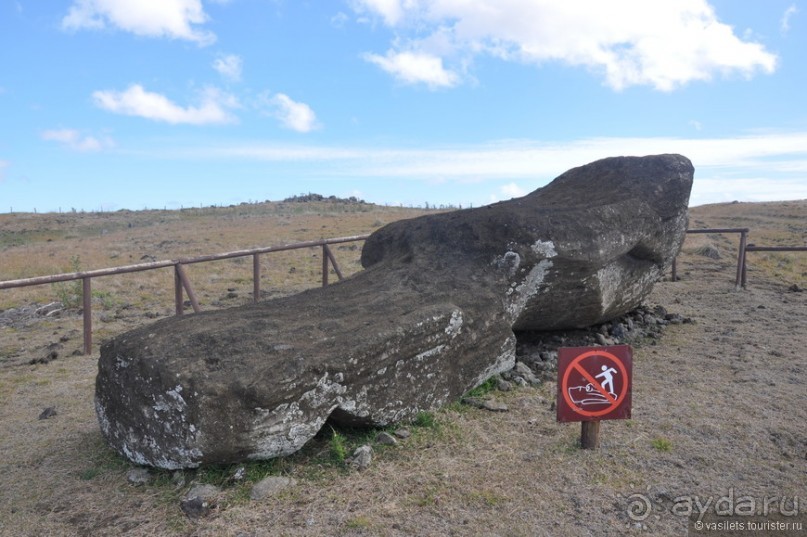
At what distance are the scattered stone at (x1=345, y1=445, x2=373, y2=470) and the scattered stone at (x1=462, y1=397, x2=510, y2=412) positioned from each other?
136cm

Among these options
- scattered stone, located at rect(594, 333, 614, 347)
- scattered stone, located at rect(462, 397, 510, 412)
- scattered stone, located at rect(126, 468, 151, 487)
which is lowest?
scattered stone, located at rect(126, 468, 151, 487)

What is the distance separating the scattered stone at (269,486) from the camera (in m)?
4.27

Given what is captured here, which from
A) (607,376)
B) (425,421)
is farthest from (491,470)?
(607,376)

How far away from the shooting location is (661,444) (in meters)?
5.03

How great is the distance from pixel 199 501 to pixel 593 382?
2.89 metres

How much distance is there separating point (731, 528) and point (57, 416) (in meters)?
5.83

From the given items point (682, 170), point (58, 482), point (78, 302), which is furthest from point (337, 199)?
point (58, 482)

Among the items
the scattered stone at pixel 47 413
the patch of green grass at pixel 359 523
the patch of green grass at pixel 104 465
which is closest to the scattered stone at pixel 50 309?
the scattered stone at pixel 47 413

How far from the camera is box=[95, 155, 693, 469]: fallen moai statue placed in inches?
174

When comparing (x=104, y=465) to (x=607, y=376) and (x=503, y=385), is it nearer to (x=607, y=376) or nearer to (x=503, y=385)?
(x=503, y=385)

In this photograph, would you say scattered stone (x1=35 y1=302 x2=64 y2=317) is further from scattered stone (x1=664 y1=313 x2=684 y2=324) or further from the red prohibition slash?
scattered stone (x1=664 y1=313 x2=684 y2=324)

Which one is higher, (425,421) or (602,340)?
(602,340)

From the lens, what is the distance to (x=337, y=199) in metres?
48.9
